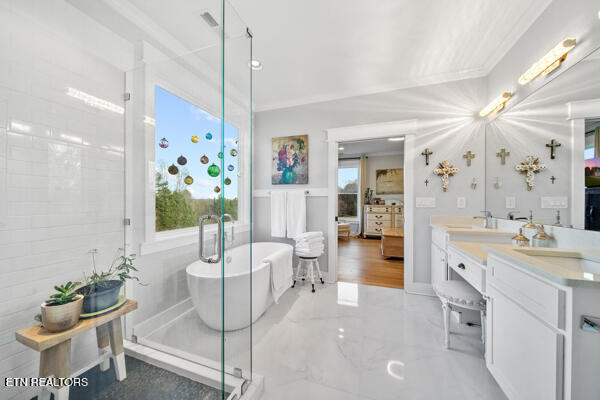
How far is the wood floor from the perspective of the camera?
3.04m

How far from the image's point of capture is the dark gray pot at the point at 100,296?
3.86 ft

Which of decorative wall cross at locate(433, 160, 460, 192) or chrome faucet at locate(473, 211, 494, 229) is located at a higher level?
decorative wall cross at locate(433, 160, 460, 192)

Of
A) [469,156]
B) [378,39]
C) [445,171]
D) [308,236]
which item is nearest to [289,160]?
[308,236]

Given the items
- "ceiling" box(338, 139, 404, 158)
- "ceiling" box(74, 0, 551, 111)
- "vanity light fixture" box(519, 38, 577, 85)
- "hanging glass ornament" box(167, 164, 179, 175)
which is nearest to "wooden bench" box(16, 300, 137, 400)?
"hanging glass ornament" box(167, 164, 179, 175)

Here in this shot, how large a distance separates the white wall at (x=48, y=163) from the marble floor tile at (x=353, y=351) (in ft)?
2.12

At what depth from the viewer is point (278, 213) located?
3.13 meters

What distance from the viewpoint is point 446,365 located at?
4.88 feet

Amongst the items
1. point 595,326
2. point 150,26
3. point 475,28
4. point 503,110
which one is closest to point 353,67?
point 475,28

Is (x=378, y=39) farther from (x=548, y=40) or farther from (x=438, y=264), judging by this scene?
(x=438, y=264)

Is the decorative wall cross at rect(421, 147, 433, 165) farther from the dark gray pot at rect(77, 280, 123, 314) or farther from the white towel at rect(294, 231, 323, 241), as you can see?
the dark gray pot at rect(77, 280, 123, 314)

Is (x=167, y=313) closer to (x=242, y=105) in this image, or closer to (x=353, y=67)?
(x=242, y=105)

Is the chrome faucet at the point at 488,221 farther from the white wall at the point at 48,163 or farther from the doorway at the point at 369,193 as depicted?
the white wall at the point at 48,163

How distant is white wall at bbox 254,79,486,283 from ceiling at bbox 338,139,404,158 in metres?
2.69

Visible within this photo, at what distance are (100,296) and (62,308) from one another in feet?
0.59
